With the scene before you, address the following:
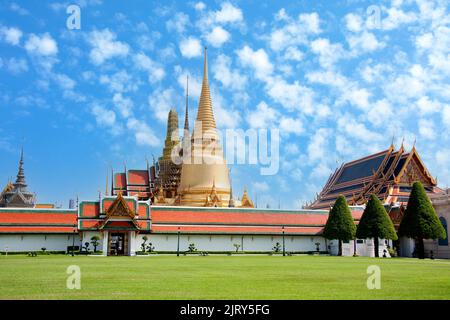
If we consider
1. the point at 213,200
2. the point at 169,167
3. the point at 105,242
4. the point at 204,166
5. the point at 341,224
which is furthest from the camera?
the point at 169,167

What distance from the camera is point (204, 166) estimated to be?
79.7 meters

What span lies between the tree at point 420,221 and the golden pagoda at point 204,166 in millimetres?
33941

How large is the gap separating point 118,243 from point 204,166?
90.1ft

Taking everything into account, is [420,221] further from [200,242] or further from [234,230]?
[200,242]

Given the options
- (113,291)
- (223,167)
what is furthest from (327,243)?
(113,291)

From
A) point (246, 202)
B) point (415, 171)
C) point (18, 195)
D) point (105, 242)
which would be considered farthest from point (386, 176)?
point (18, 195)

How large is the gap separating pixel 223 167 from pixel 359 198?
20918 millimetres

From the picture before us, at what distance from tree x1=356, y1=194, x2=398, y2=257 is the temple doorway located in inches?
912

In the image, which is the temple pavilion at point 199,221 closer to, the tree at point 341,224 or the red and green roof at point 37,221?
the red and green roof at point 37,221

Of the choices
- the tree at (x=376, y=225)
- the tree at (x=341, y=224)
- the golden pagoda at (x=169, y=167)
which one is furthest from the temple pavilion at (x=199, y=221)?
the golden pagoda at (x=169, y=167)

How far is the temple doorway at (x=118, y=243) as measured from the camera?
176ft
